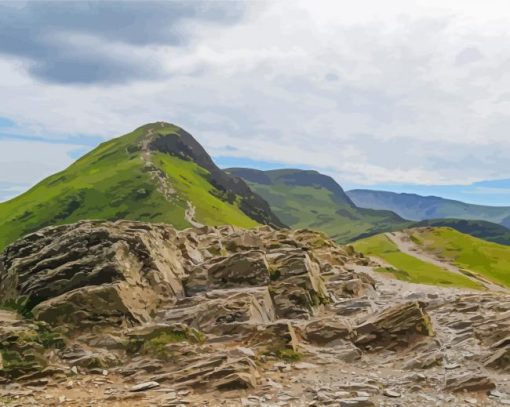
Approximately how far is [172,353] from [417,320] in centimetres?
1501

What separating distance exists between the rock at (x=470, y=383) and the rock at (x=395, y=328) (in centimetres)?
539

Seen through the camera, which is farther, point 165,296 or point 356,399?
point 165,296

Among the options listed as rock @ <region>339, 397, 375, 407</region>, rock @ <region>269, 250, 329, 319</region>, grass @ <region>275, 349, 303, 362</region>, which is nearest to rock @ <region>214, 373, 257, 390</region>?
grass @ <region>275, 349, 303, 362</region>

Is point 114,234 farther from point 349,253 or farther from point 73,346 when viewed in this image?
point 349,253

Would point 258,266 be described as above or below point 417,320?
above

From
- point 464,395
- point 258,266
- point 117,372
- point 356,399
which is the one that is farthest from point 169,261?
point 464,395

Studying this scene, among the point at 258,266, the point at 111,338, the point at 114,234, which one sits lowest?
the point at 111,338

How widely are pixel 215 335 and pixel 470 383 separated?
45.5ft

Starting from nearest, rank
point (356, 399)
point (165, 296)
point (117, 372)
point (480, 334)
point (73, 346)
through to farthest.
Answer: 1. point (356, 399)
2. point (117, 372)
3. point (73, 346)
4. point (480, 334)
5. point (165, 296)

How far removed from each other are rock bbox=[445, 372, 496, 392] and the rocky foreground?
0.07 m

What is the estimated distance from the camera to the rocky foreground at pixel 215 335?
70.4 ft

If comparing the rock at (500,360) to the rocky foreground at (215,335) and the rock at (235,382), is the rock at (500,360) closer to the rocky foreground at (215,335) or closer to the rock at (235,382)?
the rocky foreground at (215,335)

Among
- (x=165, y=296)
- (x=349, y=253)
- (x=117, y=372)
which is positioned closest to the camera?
(x=117, y=372)

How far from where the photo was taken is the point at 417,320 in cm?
2900
